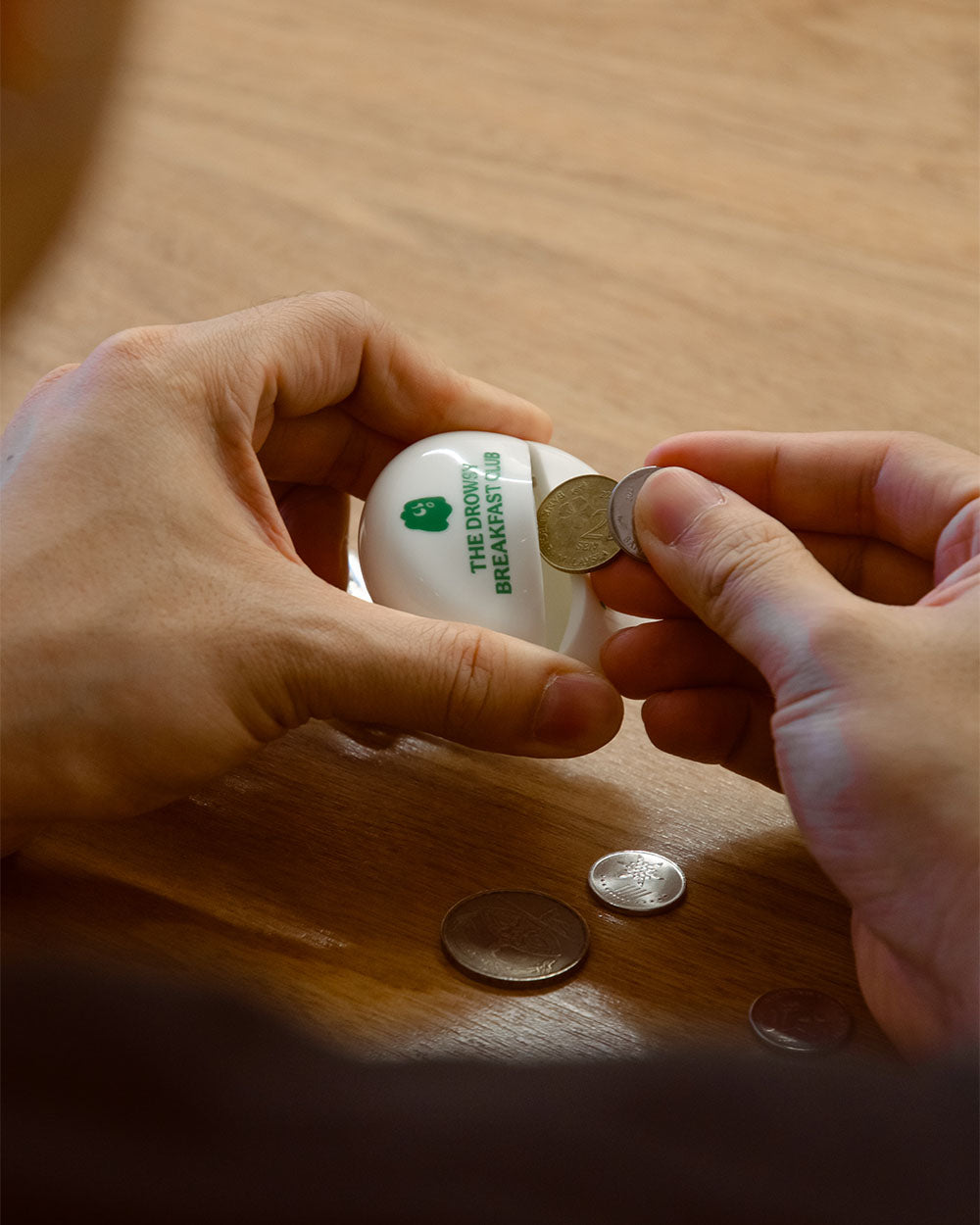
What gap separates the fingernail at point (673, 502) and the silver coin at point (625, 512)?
0.13 ft

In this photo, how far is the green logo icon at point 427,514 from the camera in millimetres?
891

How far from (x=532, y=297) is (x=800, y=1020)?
3.16ft

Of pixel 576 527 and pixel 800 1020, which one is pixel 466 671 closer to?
pixel 576 527

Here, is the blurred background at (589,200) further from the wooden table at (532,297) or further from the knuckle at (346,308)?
the knuckle at (346,308)

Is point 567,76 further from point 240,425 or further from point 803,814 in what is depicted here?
point 803,814

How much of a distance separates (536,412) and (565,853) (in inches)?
13.8

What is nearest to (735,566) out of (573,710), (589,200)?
(573,710)

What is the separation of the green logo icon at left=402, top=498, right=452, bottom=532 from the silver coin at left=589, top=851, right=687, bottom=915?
0.25 m

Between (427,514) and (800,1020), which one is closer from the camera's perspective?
(800,1020)

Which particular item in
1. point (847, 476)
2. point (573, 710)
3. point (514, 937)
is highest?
point (847, 476)

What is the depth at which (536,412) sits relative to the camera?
3.43 feet

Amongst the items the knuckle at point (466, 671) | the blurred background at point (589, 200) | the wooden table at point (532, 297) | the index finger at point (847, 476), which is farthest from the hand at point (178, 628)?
the blurred background at point (589, 200)

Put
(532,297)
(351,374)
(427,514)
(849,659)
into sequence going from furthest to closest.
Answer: (532,297) → (351,374) → (427,514) → (849,659)

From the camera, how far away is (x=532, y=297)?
1.52m
